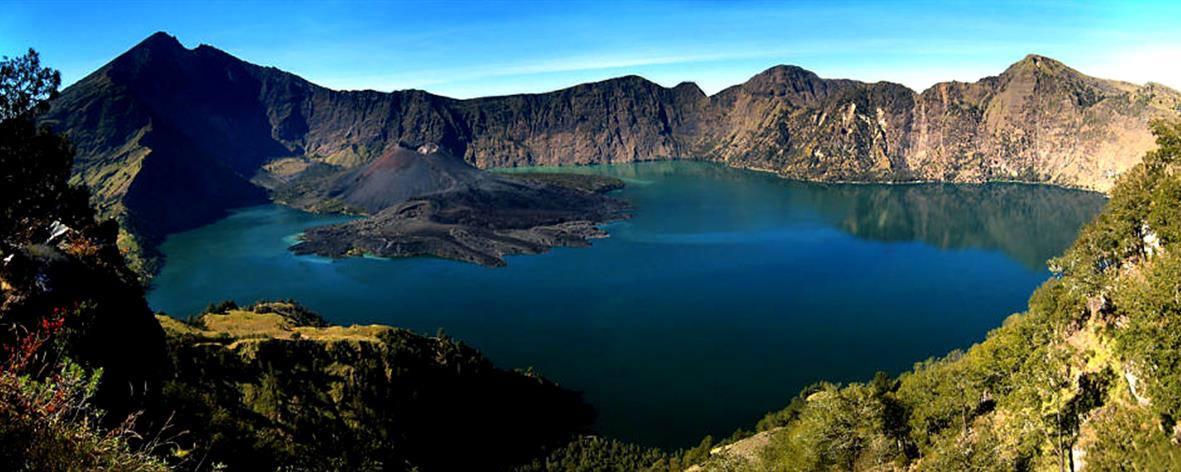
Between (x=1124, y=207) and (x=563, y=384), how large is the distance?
5402cm

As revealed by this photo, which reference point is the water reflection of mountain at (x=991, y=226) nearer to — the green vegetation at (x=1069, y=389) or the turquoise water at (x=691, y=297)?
the turquoise water at (x=691, y=297)

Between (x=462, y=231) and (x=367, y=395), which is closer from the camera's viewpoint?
(x=367, y=395)

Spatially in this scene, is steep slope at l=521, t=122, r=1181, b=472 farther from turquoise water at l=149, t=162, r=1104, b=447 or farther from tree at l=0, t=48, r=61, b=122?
tree at l=0, t=48, r=61, b=122

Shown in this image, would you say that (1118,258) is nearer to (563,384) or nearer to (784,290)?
(563,384)

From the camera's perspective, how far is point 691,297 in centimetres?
10500

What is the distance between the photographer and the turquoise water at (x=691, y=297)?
7306cm

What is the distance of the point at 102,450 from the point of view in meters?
8.32

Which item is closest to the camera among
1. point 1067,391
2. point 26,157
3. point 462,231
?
point 26,157

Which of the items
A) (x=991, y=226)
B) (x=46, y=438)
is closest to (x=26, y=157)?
(x=46, y=438)

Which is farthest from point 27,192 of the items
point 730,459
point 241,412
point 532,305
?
point 532,305

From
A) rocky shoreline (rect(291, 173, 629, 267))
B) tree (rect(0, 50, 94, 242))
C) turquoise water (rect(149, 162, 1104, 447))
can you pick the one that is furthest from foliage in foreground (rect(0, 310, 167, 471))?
rocky shoreline (rect(291, 173, 629, 267))

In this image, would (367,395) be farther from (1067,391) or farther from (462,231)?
(462,231)

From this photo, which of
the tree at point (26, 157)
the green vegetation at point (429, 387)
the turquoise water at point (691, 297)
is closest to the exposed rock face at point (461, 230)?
the turquoise water at point (691, 297)

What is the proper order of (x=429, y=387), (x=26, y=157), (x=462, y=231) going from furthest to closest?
(x=462, y=231)
(x=429, y=387)
(x=26, y=157)
